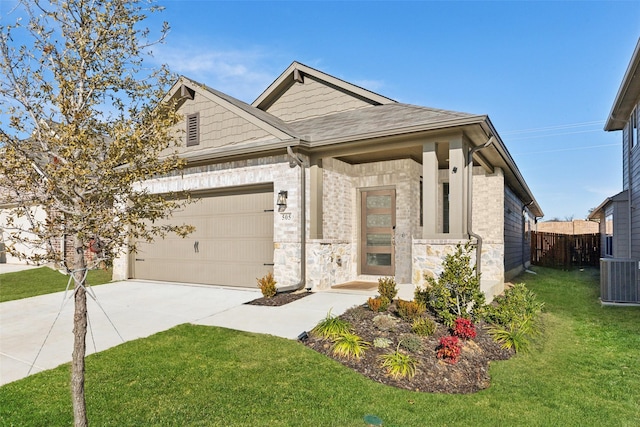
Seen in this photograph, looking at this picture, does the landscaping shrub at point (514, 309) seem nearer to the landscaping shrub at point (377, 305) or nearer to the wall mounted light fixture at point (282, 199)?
the landscaping shrub at point (377, 305)

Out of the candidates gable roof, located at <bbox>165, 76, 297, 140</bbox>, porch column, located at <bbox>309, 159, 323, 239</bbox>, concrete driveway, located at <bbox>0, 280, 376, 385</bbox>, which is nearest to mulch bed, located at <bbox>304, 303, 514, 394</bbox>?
concrete driveway, located at <bbox>0, 280, 376, 385</bbox>

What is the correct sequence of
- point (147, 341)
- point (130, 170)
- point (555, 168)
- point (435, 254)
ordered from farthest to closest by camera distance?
point (555, 168), point (435, 254), point (147, 341), point (130, 170)

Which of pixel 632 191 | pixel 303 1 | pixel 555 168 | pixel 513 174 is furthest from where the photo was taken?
pixel 555 168

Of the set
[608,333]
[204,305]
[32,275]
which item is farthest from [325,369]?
[32,275]

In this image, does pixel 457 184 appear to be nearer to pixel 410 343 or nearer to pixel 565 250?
pixel 410 343

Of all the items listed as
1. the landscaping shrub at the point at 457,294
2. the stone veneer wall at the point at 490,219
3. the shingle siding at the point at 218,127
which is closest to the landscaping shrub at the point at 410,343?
the landscaping shrub at the point at 457,294

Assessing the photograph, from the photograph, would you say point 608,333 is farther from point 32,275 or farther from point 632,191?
point 32,275

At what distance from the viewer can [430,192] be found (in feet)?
25.4

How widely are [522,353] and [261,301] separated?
4597 mm

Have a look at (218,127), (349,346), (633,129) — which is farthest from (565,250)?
(349,346)

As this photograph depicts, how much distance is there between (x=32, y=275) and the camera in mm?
12469

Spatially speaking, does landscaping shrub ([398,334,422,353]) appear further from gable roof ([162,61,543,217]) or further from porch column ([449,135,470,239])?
gable roof ([162,61,543,217])

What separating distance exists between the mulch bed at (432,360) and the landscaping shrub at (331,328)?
0.35 ft

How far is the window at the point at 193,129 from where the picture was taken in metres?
10.4
